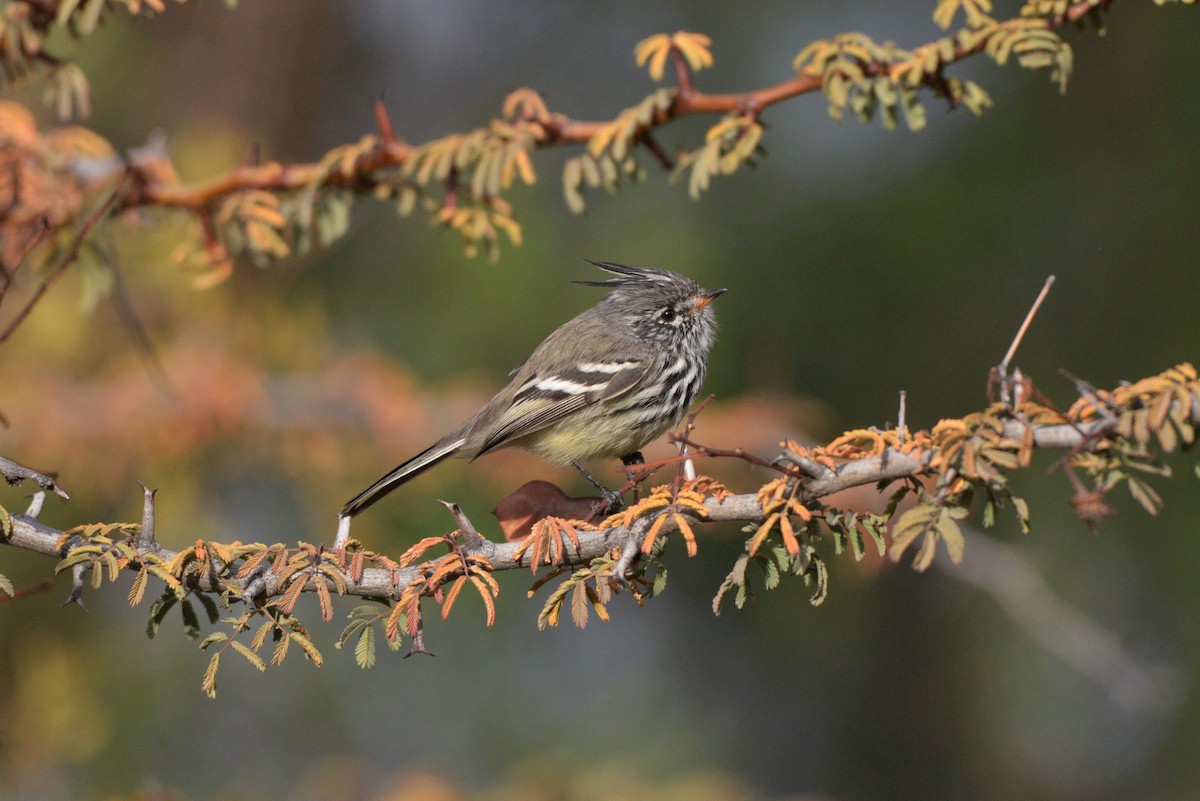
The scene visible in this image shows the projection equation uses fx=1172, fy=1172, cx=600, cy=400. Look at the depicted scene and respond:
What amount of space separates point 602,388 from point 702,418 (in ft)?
3.86

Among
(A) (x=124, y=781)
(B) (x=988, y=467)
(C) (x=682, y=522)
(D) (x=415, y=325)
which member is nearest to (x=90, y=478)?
(A) (x=124, y=781)

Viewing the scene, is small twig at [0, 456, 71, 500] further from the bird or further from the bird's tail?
the bird

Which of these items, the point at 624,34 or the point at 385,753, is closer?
the point at 385,753

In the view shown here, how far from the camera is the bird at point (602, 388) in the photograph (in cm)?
425

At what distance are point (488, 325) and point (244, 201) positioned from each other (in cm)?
313

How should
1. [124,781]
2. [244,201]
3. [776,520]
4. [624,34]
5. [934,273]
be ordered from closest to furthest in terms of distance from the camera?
[776,520], [244,201], [124,781], [934,273], [624,34]

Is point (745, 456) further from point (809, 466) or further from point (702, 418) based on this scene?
point (702, 418)

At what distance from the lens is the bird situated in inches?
167

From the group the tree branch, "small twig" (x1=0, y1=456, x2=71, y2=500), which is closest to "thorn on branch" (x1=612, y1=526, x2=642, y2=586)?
the tree branch

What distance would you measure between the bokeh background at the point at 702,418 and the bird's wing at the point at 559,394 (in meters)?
0.71

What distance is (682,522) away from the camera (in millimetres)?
2111

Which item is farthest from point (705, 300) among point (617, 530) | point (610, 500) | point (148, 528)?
point (148, 528)

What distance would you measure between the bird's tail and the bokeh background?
90cm

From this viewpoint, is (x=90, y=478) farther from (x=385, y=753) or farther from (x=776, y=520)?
(x=776, y=520)
